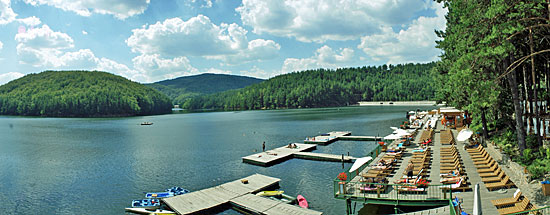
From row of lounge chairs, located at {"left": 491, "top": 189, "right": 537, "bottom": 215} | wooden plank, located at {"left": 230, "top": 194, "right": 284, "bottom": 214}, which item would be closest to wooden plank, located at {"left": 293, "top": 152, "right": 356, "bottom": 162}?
wooden plank, located at {"left": 230, "top": 194, "right": 284, "bottom": 214}

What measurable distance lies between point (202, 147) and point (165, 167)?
14.2 metres

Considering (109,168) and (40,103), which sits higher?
(40,103)

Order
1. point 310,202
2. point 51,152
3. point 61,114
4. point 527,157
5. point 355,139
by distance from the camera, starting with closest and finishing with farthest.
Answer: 1. point 527,157
2. point 310,202
3. point 51,152
4. point 355,139
5. point 61,114

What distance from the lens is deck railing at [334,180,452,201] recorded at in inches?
656

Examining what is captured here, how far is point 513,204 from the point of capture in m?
14.0

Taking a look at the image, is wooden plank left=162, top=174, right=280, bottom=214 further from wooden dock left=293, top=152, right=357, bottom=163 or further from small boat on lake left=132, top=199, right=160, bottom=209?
wooden dock left=293, top=152, right=357, bottom=163

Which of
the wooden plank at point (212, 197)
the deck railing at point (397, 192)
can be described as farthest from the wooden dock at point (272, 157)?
the deck railing at point (397, 192)

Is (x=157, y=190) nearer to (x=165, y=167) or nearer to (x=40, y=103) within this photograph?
(x=165, y=167)

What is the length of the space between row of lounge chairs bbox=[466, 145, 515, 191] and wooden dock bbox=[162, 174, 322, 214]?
8868 millimetres

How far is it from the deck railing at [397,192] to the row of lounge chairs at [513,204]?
243cm

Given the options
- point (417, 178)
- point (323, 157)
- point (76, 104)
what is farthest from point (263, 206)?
point (76, 104)

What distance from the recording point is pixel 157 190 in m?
26.4

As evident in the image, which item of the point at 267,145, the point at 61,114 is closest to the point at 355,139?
the point at 267,145

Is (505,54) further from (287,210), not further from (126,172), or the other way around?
(126,172)
